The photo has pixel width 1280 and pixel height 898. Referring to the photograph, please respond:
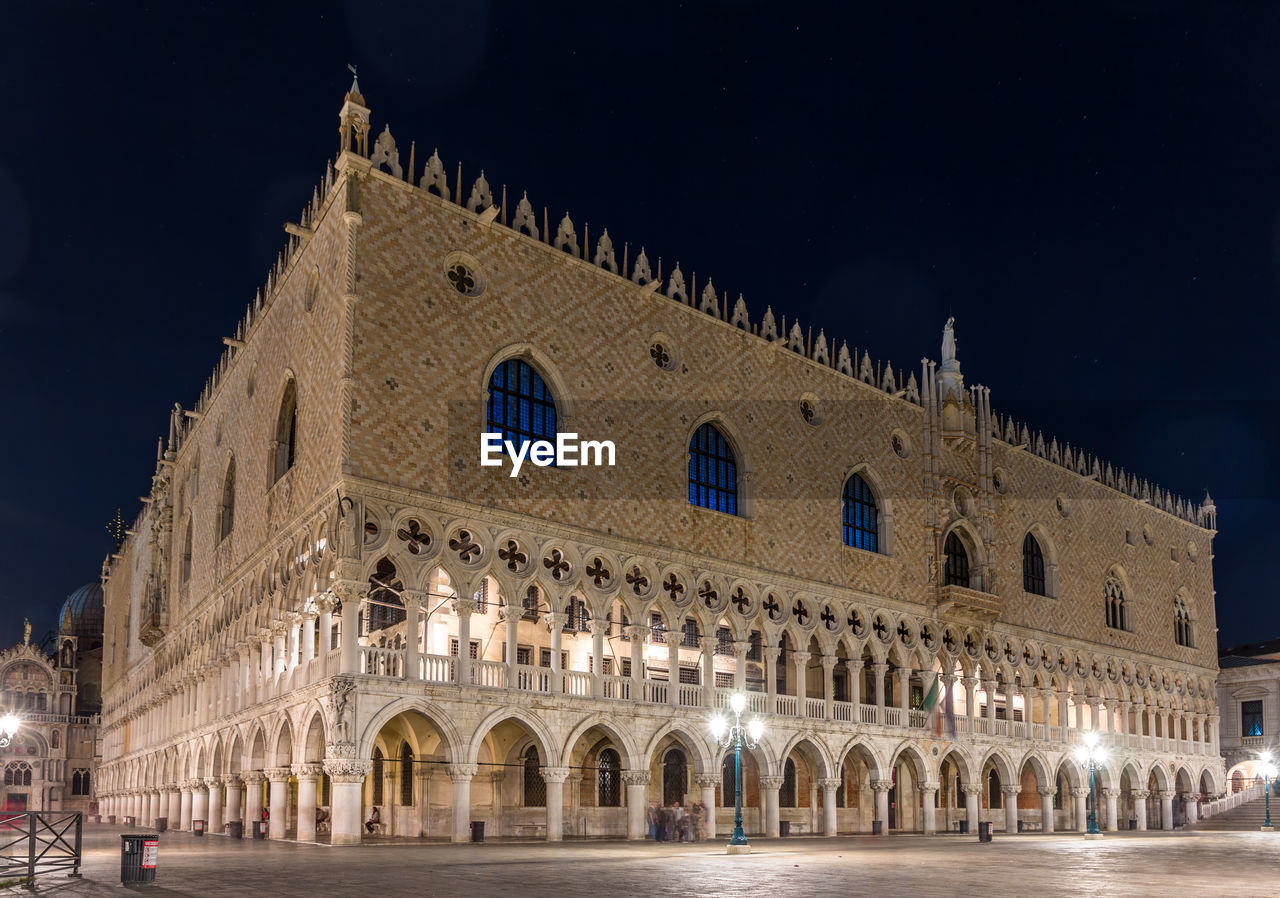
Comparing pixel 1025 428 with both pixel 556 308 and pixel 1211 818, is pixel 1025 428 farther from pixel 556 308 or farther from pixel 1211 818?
pixel 556 308

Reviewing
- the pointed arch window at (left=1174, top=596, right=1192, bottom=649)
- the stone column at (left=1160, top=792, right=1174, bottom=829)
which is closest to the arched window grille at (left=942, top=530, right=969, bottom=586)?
the stone column at (left=1160, top=792, right=1174, bottom=829)

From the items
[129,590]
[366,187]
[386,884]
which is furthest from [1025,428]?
[129,590]

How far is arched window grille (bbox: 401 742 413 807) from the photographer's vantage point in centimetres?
3172

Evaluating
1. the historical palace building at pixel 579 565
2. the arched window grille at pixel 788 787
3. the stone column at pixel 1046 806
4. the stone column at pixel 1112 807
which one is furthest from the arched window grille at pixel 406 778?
the stone column at pixel 1112 807

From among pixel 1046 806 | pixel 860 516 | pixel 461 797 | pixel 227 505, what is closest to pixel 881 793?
pixel 860 516

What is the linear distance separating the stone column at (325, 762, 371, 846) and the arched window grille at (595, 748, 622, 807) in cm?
965

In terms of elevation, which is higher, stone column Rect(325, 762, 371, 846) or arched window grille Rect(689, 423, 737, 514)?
arched window grille Rect(689, 423, 737, 514)

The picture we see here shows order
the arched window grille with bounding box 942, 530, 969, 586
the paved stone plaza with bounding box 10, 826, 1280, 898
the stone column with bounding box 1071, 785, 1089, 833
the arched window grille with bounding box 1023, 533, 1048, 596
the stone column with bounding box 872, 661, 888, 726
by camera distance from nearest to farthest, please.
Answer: the paved stone plaza with bounding box 10, 826, 1280, 898, the stone column with bounding box 872, 661, 888, 726, the arched window grille with bounding box 942, 530, 969, 586, the stone column with bounding box 1071, 785, 1089, 833, the arched window grille with bounding box 1023, 533, 1048, 596

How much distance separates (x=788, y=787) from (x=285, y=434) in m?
18.8

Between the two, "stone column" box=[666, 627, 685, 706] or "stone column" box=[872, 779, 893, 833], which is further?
"stone column" box=[872, 779, 893, 833]

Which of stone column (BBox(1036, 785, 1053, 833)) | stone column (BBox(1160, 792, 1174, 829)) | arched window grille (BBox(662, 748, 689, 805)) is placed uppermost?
arched window grille (BBox(662, 748, 689, 805))

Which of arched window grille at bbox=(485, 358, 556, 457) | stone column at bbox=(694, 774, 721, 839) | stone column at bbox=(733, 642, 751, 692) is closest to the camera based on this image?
arched window grille at bbox=(485, 358, 556, 457)

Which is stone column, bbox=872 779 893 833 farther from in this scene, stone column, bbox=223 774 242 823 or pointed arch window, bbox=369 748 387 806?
stone column, bbox=223 774 242 823

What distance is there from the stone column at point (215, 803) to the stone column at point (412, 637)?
37.5 feet
